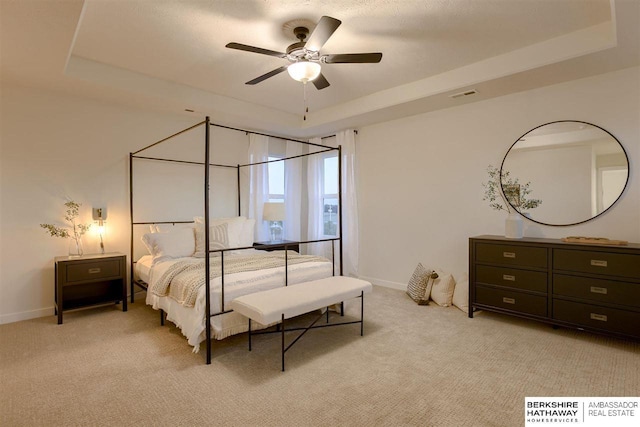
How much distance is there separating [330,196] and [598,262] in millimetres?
3718

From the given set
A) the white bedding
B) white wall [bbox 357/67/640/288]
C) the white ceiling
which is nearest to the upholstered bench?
the white bedding

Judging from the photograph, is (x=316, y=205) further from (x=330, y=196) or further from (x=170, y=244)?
(x=170, y=244)

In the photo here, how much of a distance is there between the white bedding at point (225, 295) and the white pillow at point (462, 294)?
1624mm

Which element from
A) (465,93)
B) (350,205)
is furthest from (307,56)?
(350,205)

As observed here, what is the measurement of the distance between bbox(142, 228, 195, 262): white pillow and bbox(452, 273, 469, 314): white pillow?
323cm

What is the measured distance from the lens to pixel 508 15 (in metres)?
2.54

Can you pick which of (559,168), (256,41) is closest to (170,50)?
(256,41)

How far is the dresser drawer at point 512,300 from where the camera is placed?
306 cm

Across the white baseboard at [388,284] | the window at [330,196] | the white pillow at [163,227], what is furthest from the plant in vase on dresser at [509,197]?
the white pillow at [163,227]

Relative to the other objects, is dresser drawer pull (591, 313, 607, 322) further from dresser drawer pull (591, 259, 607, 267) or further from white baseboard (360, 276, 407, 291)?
white baseboard (360, 276, 407, 291)

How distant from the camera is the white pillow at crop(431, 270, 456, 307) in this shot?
392cm

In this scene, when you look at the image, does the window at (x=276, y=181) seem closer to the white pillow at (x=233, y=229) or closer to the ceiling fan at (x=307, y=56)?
the white pillow at (x=233, y=229)

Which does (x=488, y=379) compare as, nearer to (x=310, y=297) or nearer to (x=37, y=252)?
(x=310, y=297)

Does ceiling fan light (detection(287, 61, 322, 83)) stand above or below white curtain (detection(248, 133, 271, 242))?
above
